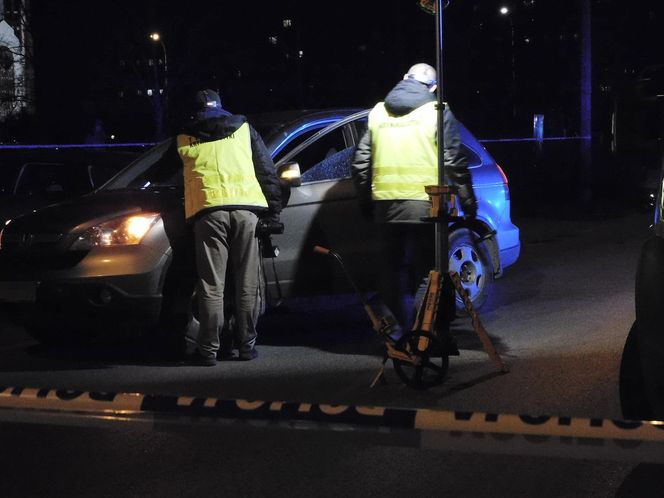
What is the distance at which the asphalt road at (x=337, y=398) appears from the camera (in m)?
4.92

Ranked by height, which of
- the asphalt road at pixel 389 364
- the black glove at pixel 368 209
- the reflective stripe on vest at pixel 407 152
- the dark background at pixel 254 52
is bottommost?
the asphalt road at pixel 389 364

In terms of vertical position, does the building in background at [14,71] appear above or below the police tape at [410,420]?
above

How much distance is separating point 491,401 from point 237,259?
81.0 inches

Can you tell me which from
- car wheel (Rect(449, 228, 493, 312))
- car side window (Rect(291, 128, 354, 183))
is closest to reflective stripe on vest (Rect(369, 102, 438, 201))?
car side window (Rect(291, 128, 354, 183))

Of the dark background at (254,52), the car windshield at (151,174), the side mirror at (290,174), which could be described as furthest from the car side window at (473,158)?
the dark background at (254,52)

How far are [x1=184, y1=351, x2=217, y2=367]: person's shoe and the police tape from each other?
3.60 m

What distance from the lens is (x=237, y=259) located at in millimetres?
7523

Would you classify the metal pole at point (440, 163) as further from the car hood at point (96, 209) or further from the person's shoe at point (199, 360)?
the car hood at point (96, 209)

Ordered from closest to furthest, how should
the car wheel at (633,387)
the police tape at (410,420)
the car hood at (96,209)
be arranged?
the police tape at (410,420) → the car wheel at (633,387) → the car hood at (96,209)

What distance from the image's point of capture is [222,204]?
734 cm

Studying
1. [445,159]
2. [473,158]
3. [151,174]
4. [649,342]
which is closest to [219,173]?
[151,174]

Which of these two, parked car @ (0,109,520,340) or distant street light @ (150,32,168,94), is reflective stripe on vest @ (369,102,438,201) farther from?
distant street light @ (150,32,168,94)

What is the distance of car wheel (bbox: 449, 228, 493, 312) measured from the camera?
29.1 ft

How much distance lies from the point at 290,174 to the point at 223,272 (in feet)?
2.62
